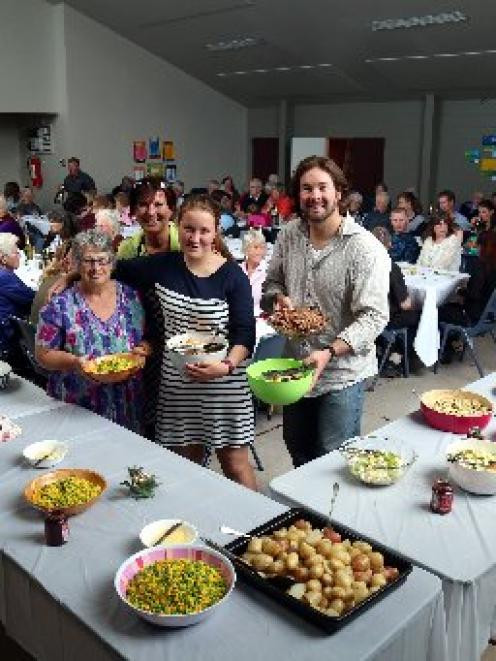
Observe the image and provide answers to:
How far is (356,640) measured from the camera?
1.25 m

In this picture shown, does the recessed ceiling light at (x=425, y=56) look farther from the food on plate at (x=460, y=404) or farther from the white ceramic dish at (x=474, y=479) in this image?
the white ceramic dish at (x=474, y=479)

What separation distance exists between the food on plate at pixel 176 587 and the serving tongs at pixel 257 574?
0.05 m

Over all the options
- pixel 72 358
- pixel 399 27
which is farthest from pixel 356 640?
pixel 399 27

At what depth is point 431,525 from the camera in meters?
1.64

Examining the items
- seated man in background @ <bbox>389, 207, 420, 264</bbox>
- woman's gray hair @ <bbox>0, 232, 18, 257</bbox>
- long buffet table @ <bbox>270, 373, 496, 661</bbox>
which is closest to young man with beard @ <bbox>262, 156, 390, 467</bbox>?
long buffet table @ <bbox>270, 373, 496, 661</bbox>

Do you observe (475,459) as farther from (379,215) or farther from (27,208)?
(27,208)

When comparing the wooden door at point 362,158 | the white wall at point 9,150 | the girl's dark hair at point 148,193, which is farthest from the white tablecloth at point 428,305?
the white wall at point 9,150

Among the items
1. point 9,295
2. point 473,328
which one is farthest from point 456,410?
point 473,328

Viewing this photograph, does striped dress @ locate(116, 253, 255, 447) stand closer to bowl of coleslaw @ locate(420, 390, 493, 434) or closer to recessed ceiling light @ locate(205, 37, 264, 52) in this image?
bowl of coleslaw @ locate(420, 390, 493, 434)

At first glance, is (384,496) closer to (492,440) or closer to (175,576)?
(492,440)

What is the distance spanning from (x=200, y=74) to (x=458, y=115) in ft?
13.5

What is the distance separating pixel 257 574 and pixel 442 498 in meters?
0.55

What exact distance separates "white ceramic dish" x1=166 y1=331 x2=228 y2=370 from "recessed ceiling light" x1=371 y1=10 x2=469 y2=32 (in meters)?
6.55

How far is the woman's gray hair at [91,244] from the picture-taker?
86.0 inches
